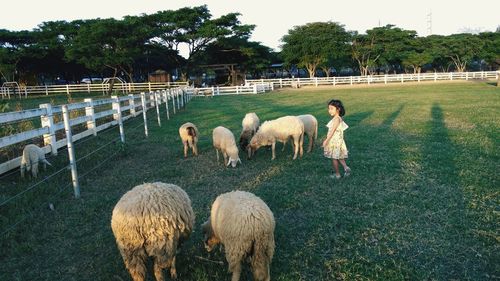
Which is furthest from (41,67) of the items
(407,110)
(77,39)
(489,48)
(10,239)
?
(489,48)

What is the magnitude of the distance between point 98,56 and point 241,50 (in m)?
17.3

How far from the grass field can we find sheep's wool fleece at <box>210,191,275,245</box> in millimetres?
520

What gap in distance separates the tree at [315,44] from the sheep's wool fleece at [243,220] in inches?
1920

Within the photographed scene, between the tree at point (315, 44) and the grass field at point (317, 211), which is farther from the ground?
the tree at point (315, 44)

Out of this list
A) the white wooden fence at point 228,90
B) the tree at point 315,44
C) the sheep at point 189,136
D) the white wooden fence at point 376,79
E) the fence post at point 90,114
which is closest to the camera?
the sheep at point 189,136

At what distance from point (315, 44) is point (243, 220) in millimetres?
49464

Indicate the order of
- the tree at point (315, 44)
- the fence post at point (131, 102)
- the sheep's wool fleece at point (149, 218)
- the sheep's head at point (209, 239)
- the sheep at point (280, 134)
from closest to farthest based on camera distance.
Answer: the sheep's wool fleece at point (149, 218) < the sheep's head at point (209, 239) < the sheep at point (280, 134) < the fence post at point (131, 102) < the tree at point (315, 44)

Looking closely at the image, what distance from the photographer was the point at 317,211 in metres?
5.07

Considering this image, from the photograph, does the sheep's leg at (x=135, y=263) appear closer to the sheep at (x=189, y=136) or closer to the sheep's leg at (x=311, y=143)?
the sheep at (x=189, y=136)

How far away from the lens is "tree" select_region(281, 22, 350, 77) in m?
50.2

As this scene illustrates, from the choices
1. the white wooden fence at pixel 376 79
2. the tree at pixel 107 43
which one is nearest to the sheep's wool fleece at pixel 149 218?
the tree at pixel 107 43

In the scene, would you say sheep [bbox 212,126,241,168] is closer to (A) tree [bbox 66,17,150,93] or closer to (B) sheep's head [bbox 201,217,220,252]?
(B) sheep's head [bbox 201,217,220,252]

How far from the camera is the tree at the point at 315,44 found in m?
50.2

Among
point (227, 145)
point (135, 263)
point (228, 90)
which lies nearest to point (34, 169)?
point (227, 145)
